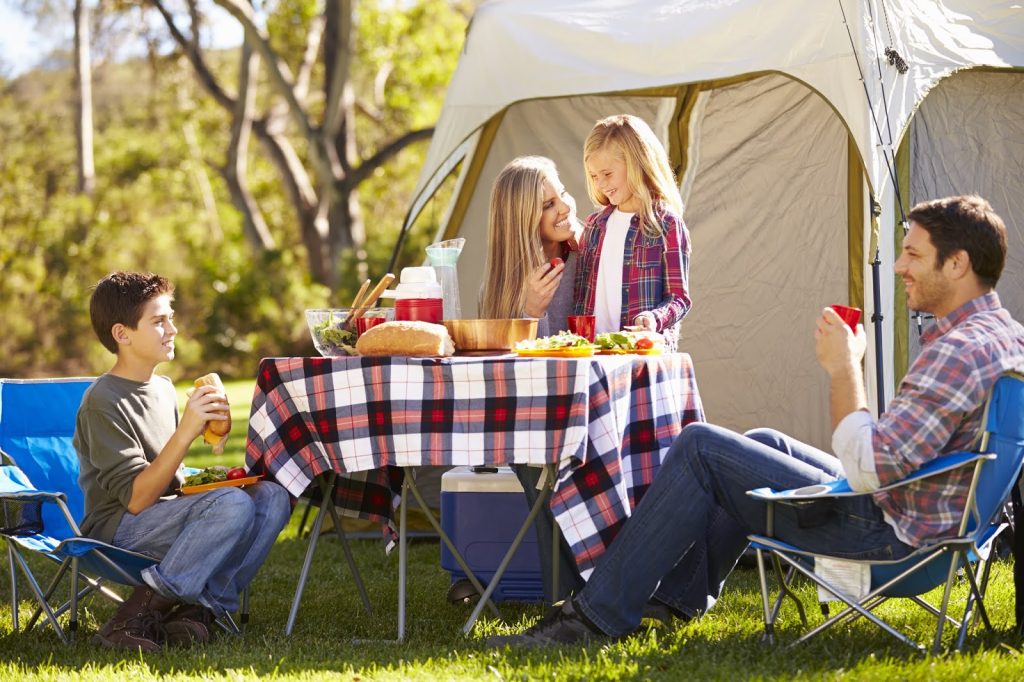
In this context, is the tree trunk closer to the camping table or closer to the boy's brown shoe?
the boy's brown shoe

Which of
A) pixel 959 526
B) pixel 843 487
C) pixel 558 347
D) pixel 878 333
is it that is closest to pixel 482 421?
pixel 558 347

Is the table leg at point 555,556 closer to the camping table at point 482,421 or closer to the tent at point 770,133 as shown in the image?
the camping table at point 482,421

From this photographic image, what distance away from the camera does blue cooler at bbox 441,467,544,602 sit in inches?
145

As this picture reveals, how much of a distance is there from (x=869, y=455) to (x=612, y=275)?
1.27m

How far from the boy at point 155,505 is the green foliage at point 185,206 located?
1122 cm

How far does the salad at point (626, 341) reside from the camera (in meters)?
3.20

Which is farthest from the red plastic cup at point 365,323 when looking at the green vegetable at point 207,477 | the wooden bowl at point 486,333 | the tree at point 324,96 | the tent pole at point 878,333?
the tree at point 324,96

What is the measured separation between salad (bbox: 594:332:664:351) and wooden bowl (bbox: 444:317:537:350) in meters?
0.19

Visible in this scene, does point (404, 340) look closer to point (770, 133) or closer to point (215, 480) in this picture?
point (215, 480)

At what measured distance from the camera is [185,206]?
960 inches

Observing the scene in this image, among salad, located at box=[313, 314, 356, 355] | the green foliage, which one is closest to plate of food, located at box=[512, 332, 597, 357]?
salad, located at box=[313, 314, 356, 355]

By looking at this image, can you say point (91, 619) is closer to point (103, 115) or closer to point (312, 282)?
point (312, 282)

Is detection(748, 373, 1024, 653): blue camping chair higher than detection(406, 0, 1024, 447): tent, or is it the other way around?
detection(406, 0, 1024, 447): tent

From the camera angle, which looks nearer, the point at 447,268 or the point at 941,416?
the point at 941,416
